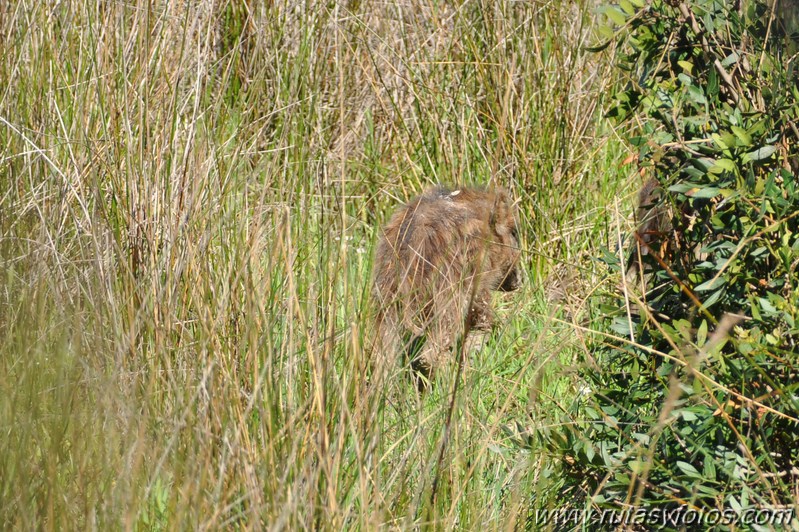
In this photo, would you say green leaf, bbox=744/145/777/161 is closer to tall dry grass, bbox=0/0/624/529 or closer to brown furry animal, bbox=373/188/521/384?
tall dry grass, bbox=0/0/624/529

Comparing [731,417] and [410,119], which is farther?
[410,119]

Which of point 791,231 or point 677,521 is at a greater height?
point 791,231

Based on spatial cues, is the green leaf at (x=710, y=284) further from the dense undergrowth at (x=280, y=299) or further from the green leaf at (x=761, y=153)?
the green leaf at (x=761, y=153)

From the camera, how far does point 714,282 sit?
7.54 ft

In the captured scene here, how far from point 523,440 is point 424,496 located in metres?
0.44

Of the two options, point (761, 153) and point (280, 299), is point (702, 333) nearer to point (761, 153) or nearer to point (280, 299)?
point (761, 153)

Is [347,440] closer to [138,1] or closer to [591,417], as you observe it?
[591,417]

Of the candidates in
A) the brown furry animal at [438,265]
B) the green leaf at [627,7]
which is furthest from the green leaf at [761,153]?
the brown furry animal at [438,265]

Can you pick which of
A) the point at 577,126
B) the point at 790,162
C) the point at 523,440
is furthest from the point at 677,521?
the point at 577,126

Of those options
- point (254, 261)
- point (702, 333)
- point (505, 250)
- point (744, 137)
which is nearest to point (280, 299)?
point (254, 261)

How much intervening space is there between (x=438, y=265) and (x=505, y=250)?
2.70 ft

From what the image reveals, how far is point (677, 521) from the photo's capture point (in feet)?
7.72

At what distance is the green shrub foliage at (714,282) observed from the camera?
2223 millimetres

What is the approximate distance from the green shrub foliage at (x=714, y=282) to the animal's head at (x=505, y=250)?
74.8 inches
